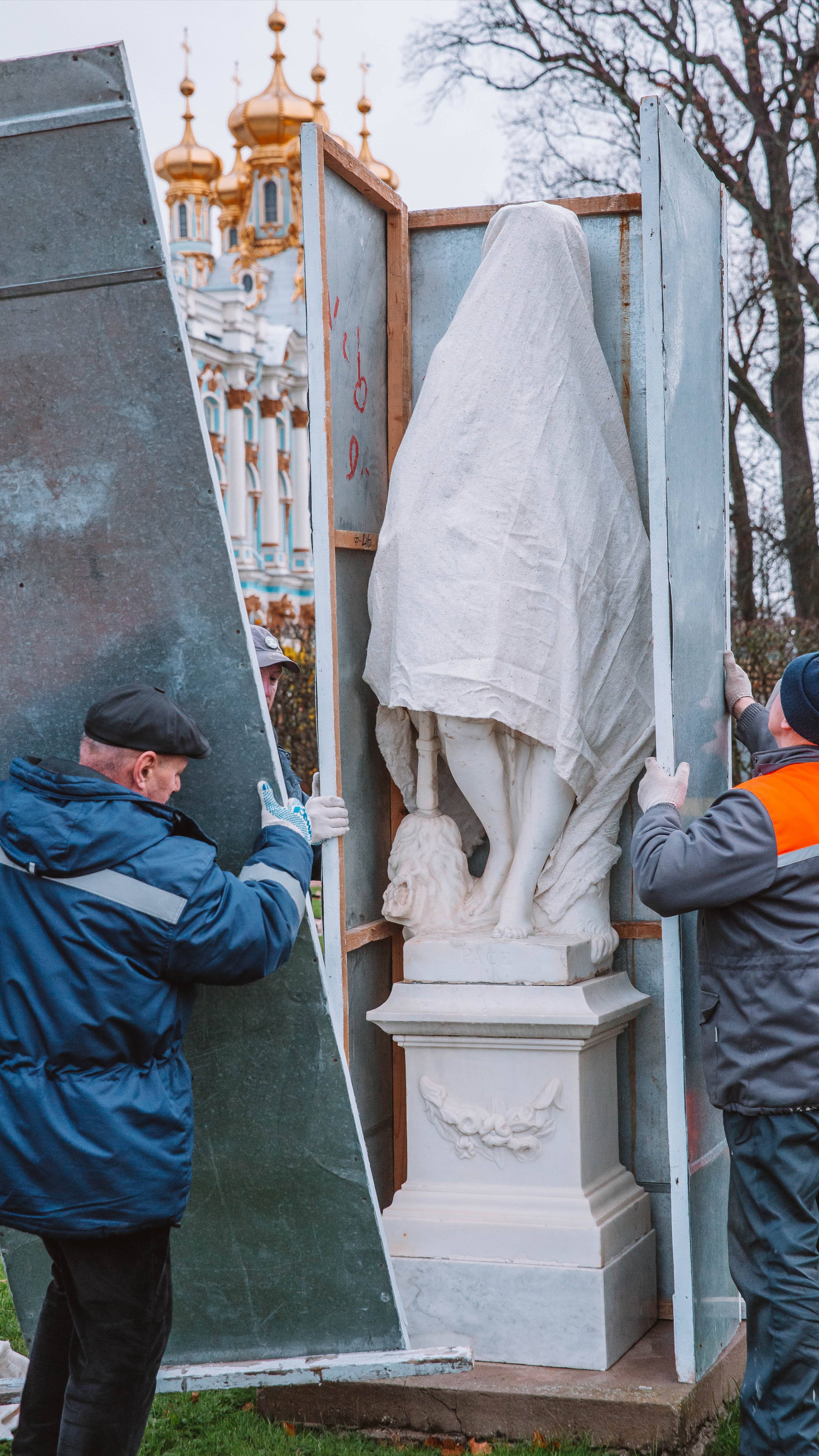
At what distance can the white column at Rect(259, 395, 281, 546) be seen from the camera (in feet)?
121

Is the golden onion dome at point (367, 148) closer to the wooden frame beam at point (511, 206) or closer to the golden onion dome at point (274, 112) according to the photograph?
the golden onion dome at point (274, 112)

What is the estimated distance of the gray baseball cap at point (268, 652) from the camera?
13.3 ft

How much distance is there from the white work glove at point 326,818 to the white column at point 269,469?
33786 millimetres

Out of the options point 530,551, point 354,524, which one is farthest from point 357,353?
point 530,551

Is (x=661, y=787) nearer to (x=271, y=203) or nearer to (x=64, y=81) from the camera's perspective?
(x=64, y=81)

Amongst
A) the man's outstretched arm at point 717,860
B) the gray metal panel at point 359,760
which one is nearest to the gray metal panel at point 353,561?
the gray metal panel at point 359,760

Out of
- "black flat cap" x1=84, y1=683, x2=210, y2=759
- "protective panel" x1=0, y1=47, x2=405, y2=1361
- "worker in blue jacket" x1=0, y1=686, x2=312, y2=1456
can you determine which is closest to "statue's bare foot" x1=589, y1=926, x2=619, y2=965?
"protective panel" x1=0, y1=47, x2=405, y2=1361

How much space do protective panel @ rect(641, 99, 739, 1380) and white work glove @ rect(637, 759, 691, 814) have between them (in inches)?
1.5

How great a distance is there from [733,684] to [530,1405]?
1812 millimetres

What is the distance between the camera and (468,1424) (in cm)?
369

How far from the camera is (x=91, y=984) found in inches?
102

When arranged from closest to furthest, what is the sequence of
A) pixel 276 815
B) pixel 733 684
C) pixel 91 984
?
pixel 91 984, pixel 276 815, pixel 733 684

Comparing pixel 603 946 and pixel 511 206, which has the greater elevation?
pixel 511 206

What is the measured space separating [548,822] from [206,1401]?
1.71 m
